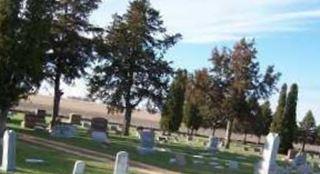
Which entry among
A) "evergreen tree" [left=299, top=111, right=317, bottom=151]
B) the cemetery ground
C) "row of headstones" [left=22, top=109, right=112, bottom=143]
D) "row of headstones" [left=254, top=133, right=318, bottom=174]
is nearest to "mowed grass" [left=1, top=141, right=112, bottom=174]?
the cemetery ground

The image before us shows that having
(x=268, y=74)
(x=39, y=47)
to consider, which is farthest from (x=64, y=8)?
(x=268, y=74)

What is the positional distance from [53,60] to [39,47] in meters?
12.9

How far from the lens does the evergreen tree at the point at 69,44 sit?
47.2 meters

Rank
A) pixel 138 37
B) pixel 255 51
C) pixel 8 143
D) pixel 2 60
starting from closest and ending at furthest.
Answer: pixel 8 143
pixel 2 60
pixel 138 37
pixel 255 51

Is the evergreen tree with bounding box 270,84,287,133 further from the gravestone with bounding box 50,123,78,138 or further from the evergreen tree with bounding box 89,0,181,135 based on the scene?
the gravestone with bounding box 50,123,78,138

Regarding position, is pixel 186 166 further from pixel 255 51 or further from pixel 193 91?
pixel 193 91

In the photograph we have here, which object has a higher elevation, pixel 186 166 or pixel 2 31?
pixel 2 31

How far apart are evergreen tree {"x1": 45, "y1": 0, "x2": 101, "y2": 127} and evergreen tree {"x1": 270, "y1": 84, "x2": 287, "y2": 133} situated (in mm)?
26733

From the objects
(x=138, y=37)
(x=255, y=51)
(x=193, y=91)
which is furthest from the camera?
(x=193, y=91)

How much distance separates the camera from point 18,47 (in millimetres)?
33500

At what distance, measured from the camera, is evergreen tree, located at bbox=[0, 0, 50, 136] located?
1304 inches

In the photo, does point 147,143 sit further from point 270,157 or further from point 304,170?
point 270,157

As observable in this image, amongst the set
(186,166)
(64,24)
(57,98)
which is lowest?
(186,166)

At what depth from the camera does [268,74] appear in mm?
66125
